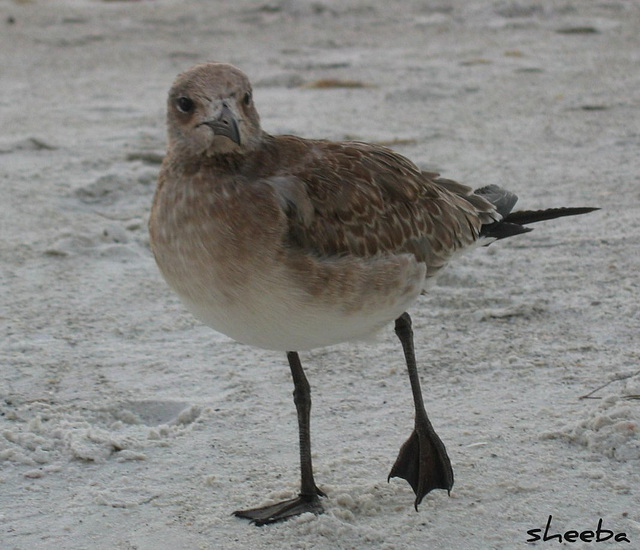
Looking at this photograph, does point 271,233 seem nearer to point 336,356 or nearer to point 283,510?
point 283,510

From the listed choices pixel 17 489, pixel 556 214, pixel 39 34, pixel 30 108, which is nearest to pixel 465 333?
pixel 556 214

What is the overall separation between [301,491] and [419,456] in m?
0.46

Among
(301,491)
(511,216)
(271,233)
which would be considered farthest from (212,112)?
(511,216)

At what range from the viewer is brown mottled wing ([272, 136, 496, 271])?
3939 mm

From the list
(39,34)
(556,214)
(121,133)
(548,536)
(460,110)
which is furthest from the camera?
(39,34)

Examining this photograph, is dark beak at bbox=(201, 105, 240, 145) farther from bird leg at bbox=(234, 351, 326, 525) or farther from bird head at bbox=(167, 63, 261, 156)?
bird leg at bbox=(234, 351, 326, 525)

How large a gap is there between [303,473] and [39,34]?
9254 millimetres

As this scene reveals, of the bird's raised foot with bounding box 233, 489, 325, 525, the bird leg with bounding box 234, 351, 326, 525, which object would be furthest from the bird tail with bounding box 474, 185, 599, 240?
the bird's raised foot with bounding box 233, 489, 325, 525

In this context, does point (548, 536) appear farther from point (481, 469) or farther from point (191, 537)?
point (191, 537)

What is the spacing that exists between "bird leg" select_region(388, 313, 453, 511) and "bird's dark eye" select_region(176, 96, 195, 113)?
1167mm

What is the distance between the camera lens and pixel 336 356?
5.35m

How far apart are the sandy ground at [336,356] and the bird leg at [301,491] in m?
0.05

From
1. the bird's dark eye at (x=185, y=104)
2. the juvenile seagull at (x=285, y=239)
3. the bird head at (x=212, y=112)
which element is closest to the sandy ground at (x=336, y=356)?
the juvenile seagull at (x=285, y=239)

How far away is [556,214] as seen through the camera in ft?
15.4
